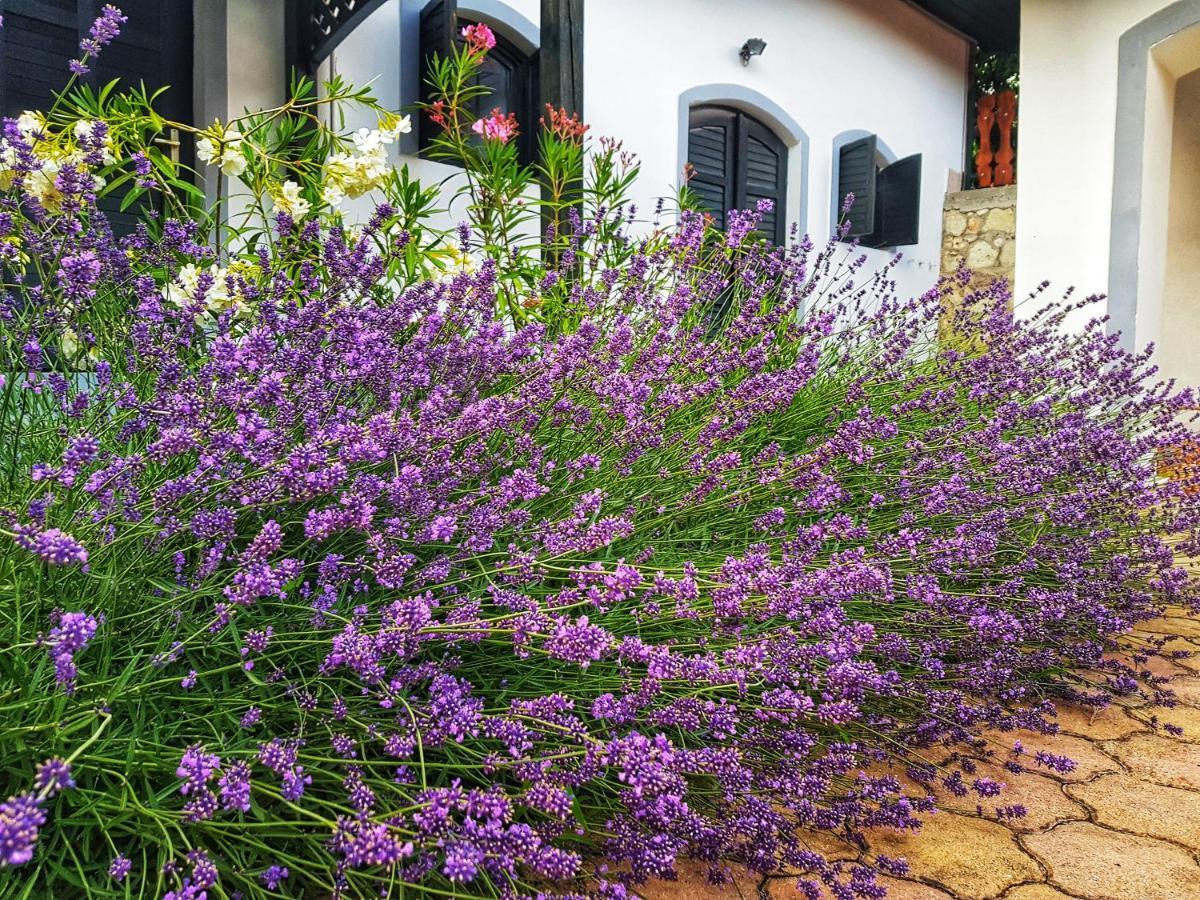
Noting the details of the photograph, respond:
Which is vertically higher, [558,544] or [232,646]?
[558,544]

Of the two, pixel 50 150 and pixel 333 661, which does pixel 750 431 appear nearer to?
pixel 333 661

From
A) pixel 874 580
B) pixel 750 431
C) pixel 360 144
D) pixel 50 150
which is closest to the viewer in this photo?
pixel 874 580

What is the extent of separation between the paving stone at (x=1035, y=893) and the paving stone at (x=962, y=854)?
15 millimetres

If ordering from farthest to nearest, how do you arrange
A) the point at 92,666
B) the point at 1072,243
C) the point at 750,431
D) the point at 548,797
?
the point at 1072,243
the point at 750,431
the point at 92,666
the point at 548,797

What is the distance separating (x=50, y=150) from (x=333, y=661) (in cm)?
198

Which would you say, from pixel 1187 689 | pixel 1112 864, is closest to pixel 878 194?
pixel 1187 689

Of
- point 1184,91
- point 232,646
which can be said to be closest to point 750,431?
point 232,646

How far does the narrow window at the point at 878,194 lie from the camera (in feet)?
28.0

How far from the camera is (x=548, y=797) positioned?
940 mm

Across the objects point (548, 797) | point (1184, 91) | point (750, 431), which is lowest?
point (548, 797)

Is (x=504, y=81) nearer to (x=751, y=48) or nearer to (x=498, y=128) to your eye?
(x=498, y=128)

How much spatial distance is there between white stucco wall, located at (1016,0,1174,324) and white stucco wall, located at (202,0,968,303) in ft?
8.35

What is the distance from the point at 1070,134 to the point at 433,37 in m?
3.65

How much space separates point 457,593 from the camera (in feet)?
4.21
